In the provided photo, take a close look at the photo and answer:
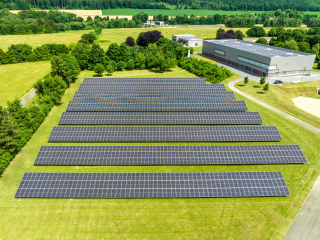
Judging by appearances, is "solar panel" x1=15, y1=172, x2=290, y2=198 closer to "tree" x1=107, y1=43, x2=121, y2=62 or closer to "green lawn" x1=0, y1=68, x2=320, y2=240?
"green lawn" x1=0, y1=68, x2=320, y2=240

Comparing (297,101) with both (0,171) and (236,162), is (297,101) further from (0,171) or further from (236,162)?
(0,171)

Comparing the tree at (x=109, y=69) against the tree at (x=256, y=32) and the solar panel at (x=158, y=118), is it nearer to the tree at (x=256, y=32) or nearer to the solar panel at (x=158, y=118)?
the solar panel at (x=158, y=118)

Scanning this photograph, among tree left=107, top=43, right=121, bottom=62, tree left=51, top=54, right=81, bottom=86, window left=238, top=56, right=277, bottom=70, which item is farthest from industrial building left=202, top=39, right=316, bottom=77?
tree left=51, top=54, right=81, bottom=86

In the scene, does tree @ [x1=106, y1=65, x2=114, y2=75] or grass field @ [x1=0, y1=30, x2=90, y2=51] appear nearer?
tree @ [x1=106, y1=65, x2=114, y2=75]

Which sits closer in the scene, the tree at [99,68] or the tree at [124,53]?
the tree at [99,68]

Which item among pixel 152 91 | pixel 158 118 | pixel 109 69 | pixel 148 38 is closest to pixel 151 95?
pixel 152 91

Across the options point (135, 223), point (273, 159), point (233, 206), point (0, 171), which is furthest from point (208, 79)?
point (0, 171)

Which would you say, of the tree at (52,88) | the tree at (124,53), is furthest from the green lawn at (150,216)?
the tree at (124,53)
